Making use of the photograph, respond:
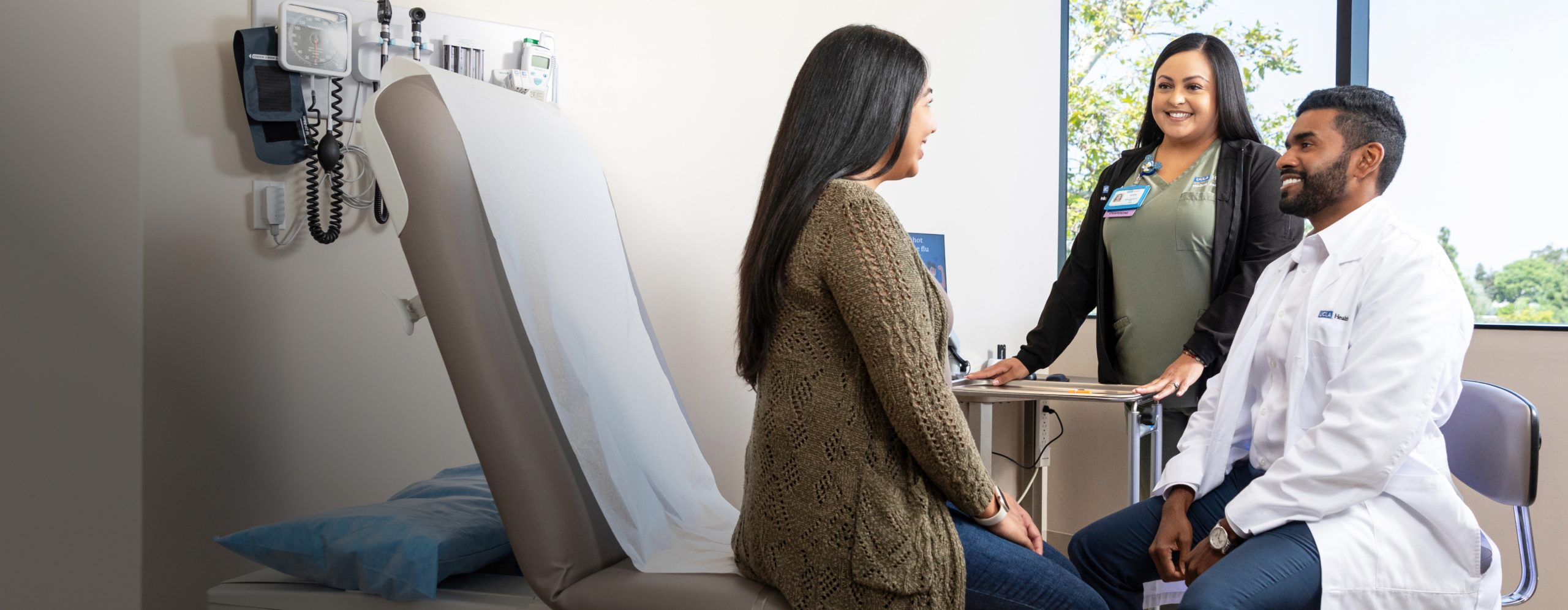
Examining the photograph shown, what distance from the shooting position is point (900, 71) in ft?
4.14

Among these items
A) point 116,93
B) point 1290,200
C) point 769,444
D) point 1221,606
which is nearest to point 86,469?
point 116,93

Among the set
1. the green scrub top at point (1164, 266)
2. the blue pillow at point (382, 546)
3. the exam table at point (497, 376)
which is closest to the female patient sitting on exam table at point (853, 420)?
the exam table at point (497, 376)

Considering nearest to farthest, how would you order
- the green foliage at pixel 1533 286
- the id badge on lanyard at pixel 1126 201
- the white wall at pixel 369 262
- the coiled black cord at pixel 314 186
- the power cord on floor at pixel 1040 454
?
the white wall at pixel 369 262 < the coiled black cord at pixel 314 186 < the id badge on lanyard at pixel 1126 201 < the power cord on floor at pixel 1040 454 < the green foliage at pixel 1533 286

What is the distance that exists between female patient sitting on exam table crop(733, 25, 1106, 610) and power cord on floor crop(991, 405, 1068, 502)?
1963mm

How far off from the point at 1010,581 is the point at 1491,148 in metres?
4.45

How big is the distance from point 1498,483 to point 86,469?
7.85 feet

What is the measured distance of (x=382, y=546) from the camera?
1.33 meters

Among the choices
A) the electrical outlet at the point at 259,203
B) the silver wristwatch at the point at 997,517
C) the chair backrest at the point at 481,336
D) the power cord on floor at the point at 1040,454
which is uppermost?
the electrical outlet at the point at 259,203

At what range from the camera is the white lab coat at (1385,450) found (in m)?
1.25

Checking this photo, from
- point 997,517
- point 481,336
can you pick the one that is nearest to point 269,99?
point 481,336

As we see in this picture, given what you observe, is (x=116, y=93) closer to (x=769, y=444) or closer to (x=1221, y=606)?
(x=769, y=444)

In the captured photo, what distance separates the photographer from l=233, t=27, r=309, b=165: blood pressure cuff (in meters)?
1.71

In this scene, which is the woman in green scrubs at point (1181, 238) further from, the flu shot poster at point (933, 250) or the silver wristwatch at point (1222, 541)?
the silver wristwatch at point (1222, 541)

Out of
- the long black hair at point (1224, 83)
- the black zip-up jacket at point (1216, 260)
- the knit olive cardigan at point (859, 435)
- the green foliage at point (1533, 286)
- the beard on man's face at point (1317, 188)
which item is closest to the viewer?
the knit olive cardigan at point (859, 435)
